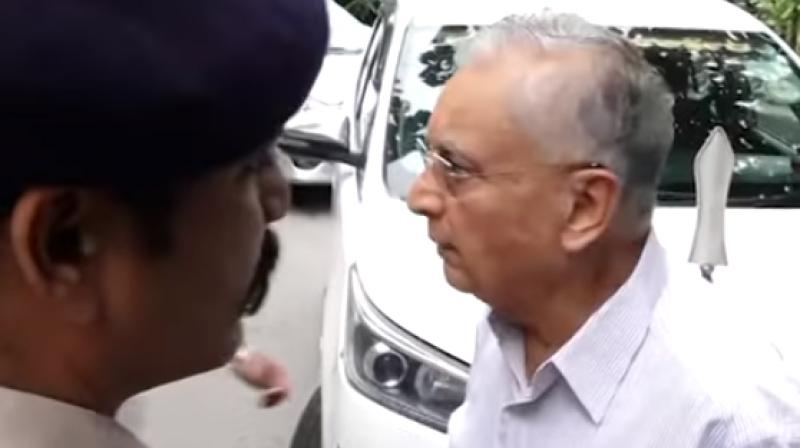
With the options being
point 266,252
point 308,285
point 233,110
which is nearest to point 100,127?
point 233,110

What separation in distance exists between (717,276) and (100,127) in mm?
2768

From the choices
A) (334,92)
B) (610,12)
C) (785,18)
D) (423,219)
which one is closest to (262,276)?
(423,219)

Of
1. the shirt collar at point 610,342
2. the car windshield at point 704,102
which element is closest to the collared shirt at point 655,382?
A: the shirt collar at point 610,342

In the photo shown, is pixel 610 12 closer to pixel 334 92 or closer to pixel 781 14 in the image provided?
pixel 334 92

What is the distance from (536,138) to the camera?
1.97 metres

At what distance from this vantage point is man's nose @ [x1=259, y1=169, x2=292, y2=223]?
3.43ft

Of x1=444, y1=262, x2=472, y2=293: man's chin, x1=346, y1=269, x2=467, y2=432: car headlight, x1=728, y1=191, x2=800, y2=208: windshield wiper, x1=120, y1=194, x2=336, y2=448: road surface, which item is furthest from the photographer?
x1=120, y1=194, x2=336, y2=448: road surface

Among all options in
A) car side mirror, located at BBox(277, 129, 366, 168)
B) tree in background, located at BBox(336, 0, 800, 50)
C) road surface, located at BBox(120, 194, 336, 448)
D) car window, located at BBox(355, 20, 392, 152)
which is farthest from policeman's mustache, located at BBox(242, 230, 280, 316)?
tree in background, located at BBox(336, 0, 800, 50)

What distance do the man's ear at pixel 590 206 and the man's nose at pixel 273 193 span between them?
0.93 m

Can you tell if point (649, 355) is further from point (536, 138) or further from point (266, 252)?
point (266, 252)

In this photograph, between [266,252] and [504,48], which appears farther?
[504,48]

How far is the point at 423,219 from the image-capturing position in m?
3.69

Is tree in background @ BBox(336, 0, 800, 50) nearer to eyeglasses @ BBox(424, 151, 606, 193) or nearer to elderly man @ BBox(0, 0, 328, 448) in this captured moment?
eyeglasses @ BBox(424, 151, 606, 193)

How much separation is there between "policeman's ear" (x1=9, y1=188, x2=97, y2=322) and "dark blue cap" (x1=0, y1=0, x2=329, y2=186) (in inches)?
0.6
